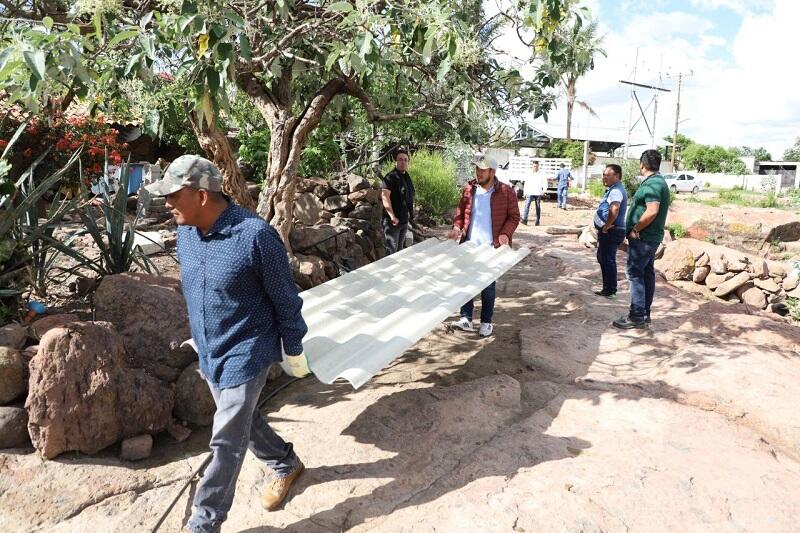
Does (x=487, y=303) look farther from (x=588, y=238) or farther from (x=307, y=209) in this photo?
(x=588, y=238)

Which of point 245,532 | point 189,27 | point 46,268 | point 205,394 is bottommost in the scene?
point 245,532

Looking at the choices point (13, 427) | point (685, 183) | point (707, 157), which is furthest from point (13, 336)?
point (707, 157)

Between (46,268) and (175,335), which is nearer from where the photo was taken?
(175,335)

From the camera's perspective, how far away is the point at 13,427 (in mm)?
2477

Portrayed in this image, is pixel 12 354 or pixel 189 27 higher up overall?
pixel 189 27

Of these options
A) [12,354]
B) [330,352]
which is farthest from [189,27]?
[12,354]

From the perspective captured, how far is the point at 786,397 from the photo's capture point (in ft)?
10.4

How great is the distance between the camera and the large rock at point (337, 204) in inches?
285

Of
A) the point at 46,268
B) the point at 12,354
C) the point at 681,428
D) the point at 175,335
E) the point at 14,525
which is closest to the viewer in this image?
the point at 14,525

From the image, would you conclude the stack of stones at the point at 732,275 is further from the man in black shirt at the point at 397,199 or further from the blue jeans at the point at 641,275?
the man in black shirt at the point at 397,199

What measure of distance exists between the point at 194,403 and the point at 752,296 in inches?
298

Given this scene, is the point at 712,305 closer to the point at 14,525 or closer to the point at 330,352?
the point at 330,352

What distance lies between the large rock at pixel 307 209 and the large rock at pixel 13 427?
4.74 metres

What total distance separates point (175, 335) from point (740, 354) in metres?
3.80
